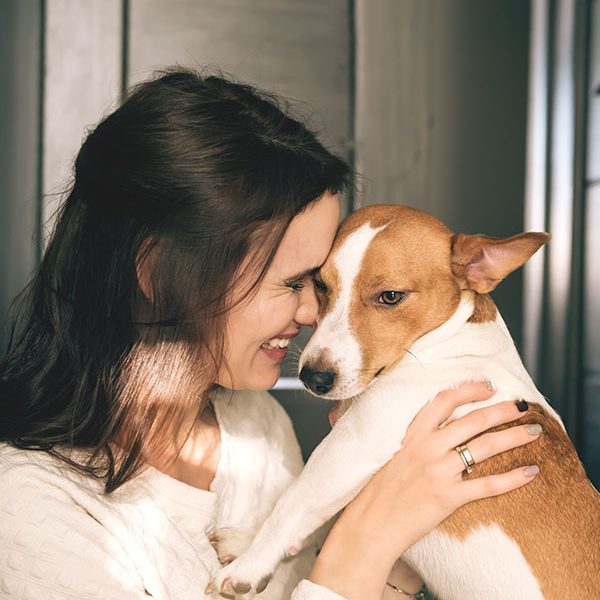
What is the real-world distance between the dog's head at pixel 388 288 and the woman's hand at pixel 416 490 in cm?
16

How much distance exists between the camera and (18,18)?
2.23 m

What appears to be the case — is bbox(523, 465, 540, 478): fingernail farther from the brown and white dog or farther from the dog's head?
the dog's head

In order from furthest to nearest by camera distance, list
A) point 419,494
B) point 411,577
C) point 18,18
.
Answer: point 18,18 < point 411,577 < point 419,494

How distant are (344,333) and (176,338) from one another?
0.33 metres

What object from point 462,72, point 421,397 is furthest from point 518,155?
point 421,397

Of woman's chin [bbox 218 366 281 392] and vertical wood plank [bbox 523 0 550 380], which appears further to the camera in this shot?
vertical wood plank [bbox 523 0 550 380]

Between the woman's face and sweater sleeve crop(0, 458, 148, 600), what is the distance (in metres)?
0.40

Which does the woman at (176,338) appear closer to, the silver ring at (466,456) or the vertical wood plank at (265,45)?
the silver ring at (466,456)

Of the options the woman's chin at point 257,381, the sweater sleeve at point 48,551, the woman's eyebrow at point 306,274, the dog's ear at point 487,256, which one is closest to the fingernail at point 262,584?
the sweater sleeve at point 48,551

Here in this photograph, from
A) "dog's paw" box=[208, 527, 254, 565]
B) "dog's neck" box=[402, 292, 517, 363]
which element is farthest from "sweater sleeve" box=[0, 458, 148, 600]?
"dog's neck" box=[402, 292, 517, 363]

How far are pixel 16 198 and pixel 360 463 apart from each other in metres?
1.53

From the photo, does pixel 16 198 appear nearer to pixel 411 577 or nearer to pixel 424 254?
pixel 424 254

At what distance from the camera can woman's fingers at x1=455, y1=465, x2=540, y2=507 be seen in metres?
1.27

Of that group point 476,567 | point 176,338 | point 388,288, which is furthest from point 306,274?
point 476,567
